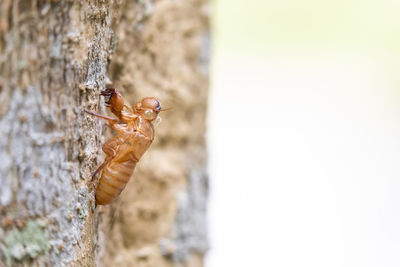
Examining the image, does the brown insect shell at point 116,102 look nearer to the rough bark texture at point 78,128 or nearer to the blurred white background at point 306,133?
the rough bark texture at point 78,128

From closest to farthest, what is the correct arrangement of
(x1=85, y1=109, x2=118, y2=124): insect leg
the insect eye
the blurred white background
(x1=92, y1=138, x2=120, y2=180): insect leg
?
1. (x1=85, y1=109, x2=118, y2=124): insect leg
2. (x1=92, y1=138, x2=120, y2=180): insect leg
3. the insect eye
4. the blurred white background

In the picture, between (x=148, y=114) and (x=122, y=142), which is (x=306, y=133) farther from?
(x=122, y=142)

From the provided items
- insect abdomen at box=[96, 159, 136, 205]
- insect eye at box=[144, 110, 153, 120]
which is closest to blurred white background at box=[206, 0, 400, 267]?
insect eye at box=[144, 110, 153, 120]

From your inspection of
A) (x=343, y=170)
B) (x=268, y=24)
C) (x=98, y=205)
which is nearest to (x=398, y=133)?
(x=343, y=170)

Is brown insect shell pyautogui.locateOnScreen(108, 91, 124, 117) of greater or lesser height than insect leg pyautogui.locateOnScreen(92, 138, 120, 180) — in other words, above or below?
above

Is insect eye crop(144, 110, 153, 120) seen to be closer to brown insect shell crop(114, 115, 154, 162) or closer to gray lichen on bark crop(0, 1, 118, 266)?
brown insect shell crop(114, 115, 154, 162)

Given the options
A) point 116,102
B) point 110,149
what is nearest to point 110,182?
Result: point 110,149
